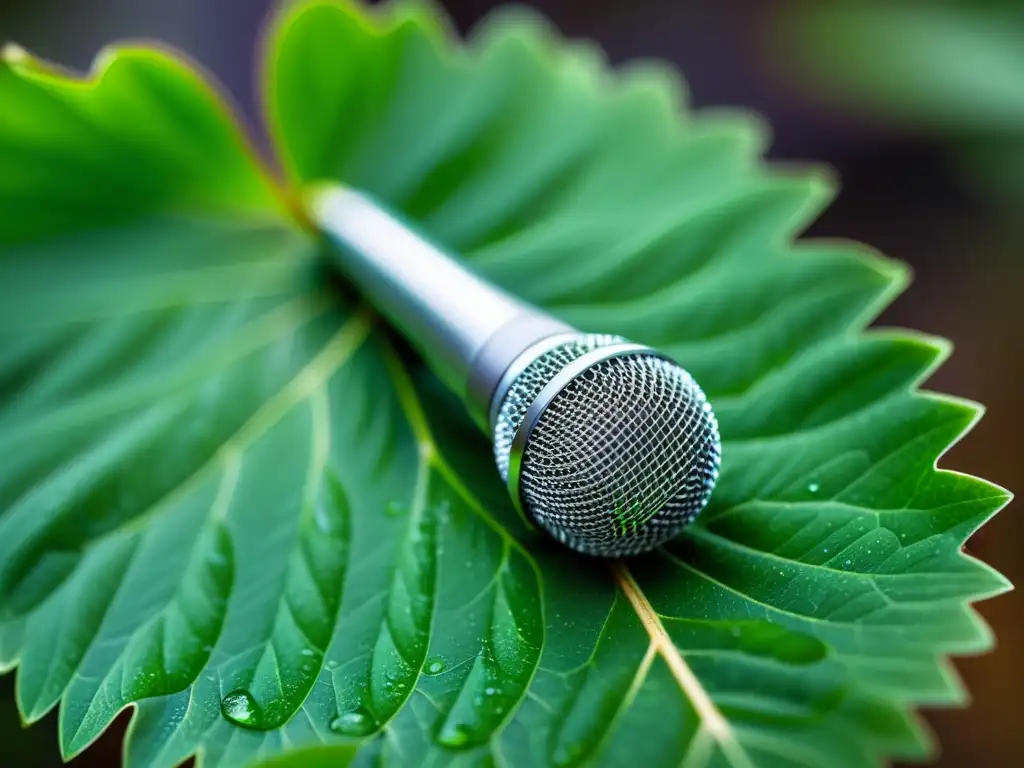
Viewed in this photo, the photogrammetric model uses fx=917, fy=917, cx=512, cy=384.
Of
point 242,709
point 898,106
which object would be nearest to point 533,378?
point 242,709

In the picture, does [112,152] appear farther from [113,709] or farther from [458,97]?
[113,709]

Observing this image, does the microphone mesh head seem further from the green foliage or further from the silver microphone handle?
the green foliage

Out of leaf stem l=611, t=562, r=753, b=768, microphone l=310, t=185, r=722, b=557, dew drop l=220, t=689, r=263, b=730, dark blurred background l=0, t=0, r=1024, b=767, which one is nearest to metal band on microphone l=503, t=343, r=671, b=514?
microphone l=310, t=185, r=722, b=557

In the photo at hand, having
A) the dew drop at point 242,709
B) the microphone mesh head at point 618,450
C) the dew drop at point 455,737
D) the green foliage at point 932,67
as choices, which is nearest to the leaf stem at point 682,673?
the microphone mesh head at point 618,450

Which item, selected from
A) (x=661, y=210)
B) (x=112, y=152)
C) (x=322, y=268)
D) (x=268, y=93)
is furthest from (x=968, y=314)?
(x=112, y=152)

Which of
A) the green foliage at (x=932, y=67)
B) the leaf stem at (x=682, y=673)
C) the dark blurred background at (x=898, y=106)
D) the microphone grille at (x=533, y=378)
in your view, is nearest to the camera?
the leaf stem at (x=682, y=673)

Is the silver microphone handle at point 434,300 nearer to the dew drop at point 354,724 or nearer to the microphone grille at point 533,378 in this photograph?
the microphone grille at point 533,378
